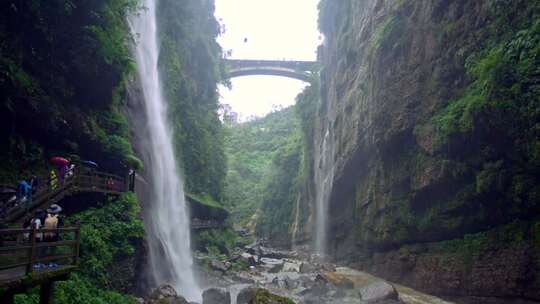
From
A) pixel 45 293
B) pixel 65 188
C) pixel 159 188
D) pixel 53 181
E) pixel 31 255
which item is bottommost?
pixel 45 293

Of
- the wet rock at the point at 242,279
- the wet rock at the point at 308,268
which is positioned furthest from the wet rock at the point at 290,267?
the wet rock at the point at 242,279

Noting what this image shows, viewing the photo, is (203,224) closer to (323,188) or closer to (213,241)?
(213,241)

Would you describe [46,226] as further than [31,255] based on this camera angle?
Yes

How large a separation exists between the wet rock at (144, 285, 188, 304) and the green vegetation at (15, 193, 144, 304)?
0.85 meters

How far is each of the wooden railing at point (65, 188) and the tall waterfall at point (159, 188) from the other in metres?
3.09

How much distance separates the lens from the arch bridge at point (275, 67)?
58.7m

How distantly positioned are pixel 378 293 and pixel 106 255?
10656 millimetres

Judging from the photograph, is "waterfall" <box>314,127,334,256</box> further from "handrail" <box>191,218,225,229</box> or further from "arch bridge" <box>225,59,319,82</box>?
"arch bridge" <box>225,59,319,82</box>

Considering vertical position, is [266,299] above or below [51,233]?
below

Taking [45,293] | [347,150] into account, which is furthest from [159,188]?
[45,293]

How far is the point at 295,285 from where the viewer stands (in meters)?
21.4

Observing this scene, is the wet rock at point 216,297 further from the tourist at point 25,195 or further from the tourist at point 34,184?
the tourist at point 25,195

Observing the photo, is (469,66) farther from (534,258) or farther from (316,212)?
(316,212)

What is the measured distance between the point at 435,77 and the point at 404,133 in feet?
10.7
